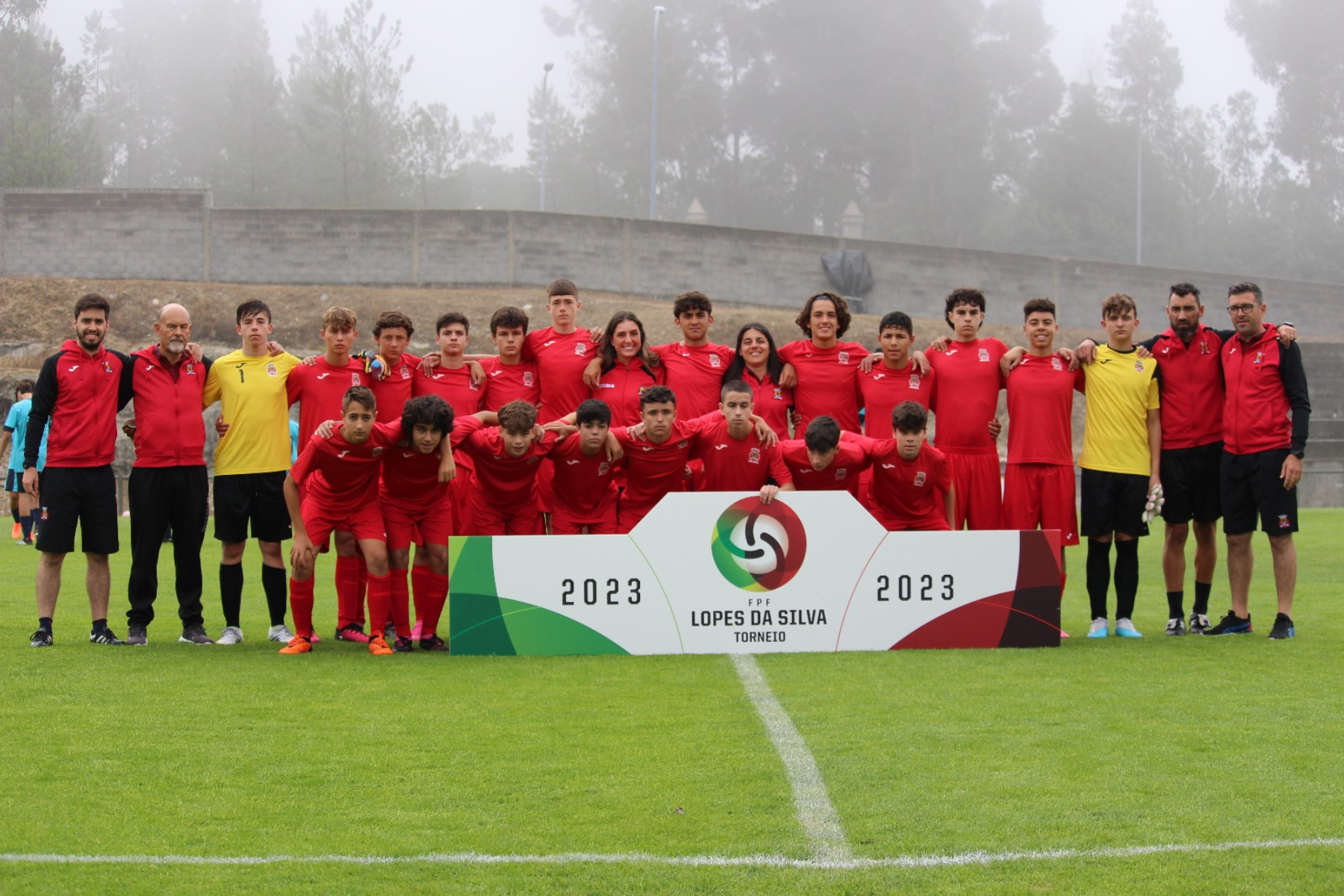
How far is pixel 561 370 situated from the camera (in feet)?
28.0

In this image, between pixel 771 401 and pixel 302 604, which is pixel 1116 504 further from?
pixel 302 604

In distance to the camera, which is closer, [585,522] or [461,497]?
[585,522]

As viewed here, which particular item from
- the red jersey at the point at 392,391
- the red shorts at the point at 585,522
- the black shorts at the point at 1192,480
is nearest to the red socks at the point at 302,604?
the red jersey at the point at 392,391

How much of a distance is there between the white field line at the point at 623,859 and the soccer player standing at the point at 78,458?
13.6 ft

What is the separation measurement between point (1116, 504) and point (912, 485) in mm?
1305

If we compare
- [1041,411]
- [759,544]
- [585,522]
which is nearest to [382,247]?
[585,522]

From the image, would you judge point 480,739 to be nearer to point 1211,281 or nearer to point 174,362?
point 174,362

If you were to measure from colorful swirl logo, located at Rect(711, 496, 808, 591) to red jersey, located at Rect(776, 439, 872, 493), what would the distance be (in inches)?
21.2

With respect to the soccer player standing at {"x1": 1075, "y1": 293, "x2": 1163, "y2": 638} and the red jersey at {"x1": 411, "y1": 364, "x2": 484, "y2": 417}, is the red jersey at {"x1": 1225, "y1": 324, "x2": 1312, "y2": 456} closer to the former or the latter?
the soccer player standing at {"x1": 1075, "y1": 293, "x2": 1163, "y2": 638}

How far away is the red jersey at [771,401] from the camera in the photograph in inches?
326

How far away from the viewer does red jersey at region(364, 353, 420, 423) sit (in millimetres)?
8008

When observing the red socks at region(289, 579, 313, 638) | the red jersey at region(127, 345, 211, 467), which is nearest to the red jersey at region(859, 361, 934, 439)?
the red socks at region(289, 579, 313, 638)

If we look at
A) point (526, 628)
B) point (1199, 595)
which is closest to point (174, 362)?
point (526, 628)

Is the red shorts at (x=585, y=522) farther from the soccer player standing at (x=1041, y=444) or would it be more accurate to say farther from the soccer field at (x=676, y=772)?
the soccer player standing at (x=1041, y=444)
